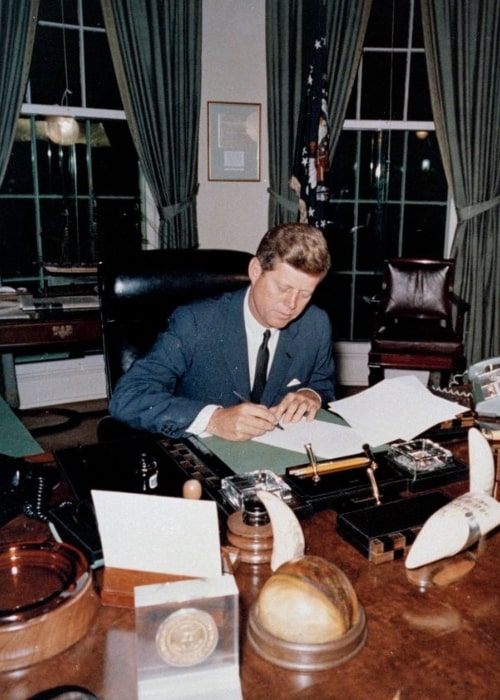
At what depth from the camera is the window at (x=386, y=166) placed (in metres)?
4.58

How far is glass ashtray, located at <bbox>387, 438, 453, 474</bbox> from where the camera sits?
1.38m

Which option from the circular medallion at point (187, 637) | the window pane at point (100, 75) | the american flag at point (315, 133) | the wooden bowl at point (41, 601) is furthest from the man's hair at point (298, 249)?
the window pane at point (100, 75)

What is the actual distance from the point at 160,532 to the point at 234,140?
4054 millimetres

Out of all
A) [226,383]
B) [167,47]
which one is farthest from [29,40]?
[226,383]

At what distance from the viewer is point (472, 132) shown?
4547 millimetres

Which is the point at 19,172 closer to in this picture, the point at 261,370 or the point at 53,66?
the point at 53,66

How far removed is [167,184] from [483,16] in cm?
245

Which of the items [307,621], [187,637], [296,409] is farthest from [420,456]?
[187,637]

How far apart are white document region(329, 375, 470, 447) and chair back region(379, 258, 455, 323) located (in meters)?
2.55

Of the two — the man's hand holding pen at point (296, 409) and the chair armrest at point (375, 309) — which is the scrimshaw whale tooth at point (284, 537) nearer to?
the man's hand holding pen at point (296, 409)

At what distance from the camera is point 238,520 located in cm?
115

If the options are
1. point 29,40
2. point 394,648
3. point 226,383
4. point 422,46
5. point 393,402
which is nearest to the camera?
point 394,648

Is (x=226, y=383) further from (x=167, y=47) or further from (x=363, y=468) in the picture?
(x=167, y=47)

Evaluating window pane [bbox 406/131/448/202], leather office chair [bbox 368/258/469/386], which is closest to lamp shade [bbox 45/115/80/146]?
leather office chair [bbox 368/258/469/386]
